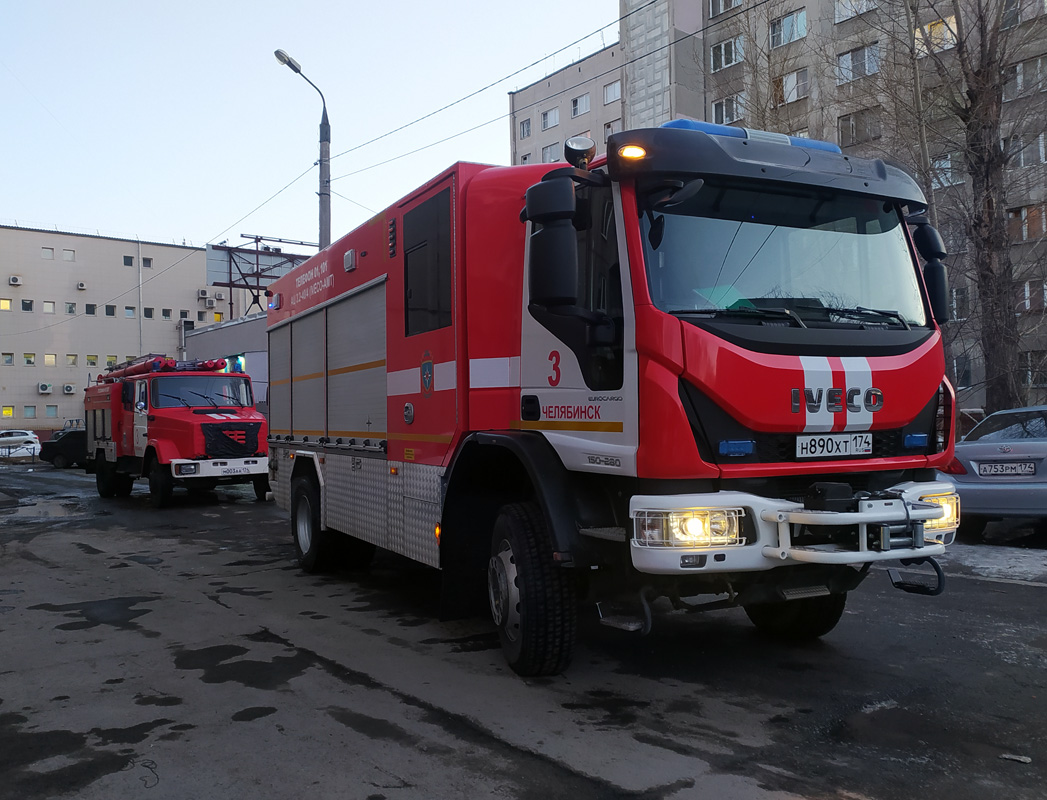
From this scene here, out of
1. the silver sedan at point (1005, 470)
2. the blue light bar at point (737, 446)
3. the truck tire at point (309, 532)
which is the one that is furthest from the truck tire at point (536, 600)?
the silver sedan at point (1005, 470)

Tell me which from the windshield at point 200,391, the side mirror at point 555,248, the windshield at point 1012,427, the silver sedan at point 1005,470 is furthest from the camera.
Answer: the windshield at point 200,391

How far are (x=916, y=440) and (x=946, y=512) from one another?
40 centimetres

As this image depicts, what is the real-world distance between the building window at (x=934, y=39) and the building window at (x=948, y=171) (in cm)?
178

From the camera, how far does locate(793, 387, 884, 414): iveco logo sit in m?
4.11

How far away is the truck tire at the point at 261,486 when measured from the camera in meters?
15.9

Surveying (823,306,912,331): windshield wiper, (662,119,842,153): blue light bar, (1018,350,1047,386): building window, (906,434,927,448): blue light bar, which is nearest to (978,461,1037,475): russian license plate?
(906,434,927,448): blue light bar

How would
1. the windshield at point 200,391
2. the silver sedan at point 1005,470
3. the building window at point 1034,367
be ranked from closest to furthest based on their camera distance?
1. the silver sedan at point 1005,470
2. the building window at point 1034,367
3. the windshield at point 200,391

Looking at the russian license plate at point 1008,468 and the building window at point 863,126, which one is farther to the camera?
the building window at point 863,126

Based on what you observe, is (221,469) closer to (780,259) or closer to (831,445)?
(780,259)

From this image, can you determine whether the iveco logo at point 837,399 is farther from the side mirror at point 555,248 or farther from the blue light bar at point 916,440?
the side mirror at point 555,248

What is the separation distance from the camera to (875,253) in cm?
470

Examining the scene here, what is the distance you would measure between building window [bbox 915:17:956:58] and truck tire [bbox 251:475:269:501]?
45.0ft

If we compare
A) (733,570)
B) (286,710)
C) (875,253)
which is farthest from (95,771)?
(875,253)

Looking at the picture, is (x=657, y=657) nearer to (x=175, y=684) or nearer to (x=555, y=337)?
(x=555, y=337)
